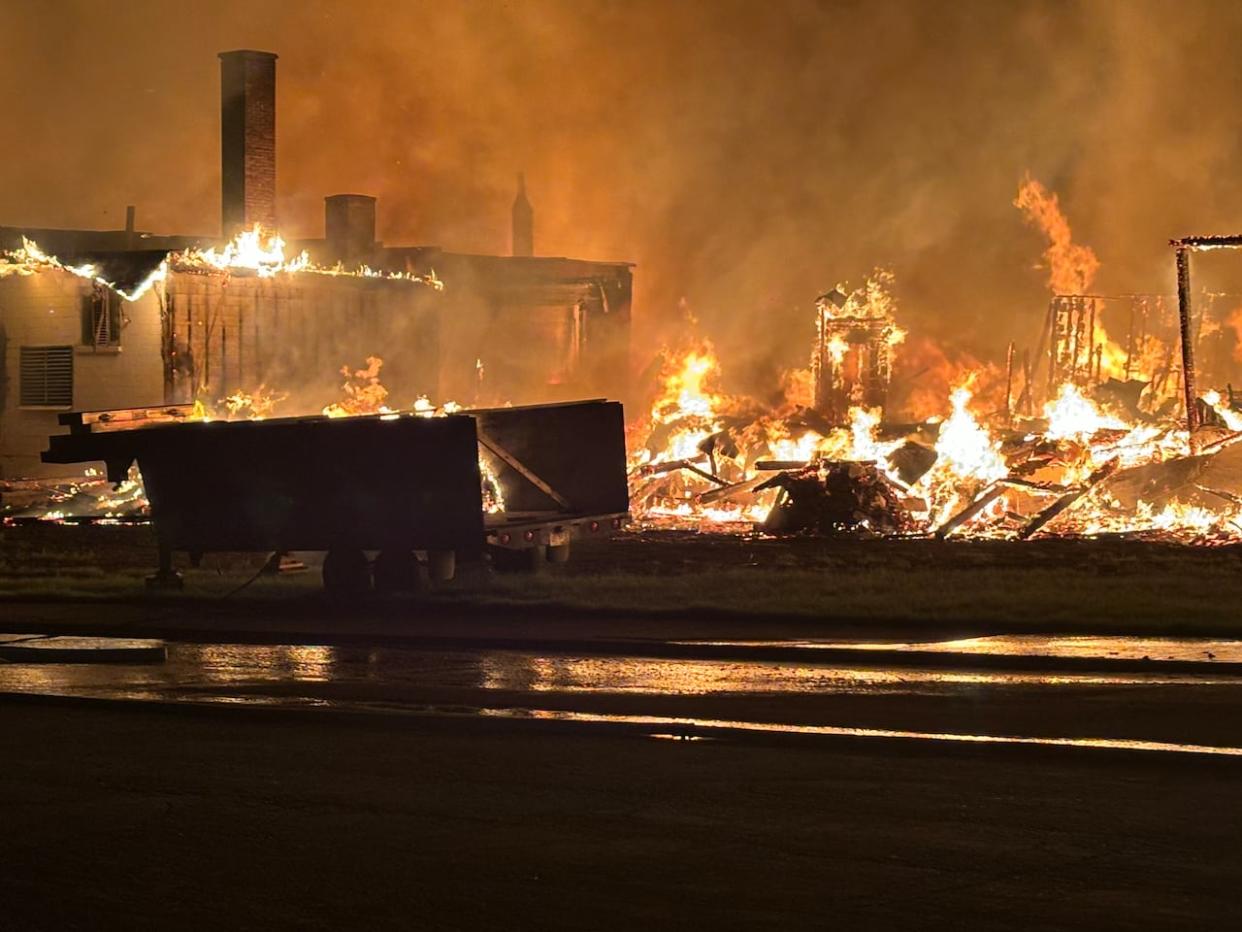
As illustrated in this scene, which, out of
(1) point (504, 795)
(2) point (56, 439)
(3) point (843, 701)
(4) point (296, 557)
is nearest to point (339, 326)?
(4) point (296, 557)

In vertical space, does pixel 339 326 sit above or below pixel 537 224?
below

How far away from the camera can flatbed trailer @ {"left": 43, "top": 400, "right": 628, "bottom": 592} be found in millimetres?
15703

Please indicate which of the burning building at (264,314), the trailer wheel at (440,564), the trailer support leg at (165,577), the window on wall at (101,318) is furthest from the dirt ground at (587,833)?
the window on wall at (101,318)

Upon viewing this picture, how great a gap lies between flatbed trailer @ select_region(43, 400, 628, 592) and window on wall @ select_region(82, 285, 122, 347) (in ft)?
42.5

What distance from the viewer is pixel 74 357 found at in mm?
29812

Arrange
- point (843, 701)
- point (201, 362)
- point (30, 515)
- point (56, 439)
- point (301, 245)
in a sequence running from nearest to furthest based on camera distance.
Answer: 1. point (843, 701)
2. point (56, 439)
3. point (30, 515)
4. point (201, 362)
5. point (301, 245)

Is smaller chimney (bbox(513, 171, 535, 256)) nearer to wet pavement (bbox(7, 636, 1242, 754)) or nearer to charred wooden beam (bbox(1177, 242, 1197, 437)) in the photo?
charred wooden beam (bbox(1177, 242, 1197, 437))

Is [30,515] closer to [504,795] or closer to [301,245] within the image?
[301,245]

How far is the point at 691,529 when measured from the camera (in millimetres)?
23531

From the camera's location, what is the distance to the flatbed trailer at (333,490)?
51.5 feet

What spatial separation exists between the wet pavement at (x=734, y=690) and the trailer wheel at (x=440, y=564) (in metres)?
2.85

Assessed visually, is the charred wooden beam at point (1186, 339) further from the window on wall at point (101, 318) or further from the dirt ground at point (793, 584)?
the window on wall at point (101, 318)

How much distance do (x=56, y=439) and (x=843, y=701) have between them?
31.8 ft

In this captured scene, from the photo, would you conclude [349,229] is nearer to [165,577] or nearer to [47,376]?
[47,376]
